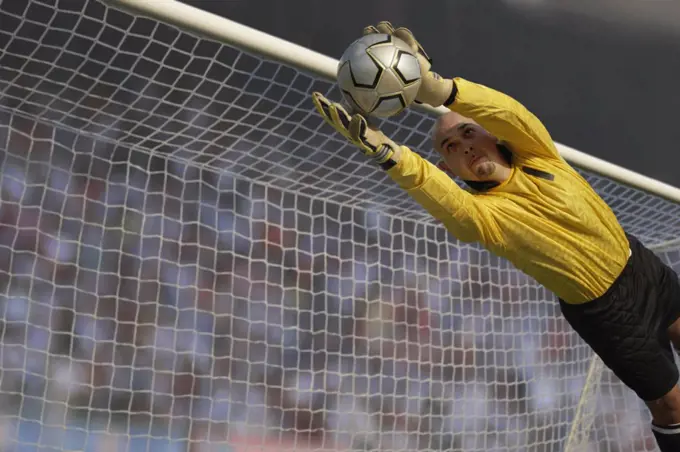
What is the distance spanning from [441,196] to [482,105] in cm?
35

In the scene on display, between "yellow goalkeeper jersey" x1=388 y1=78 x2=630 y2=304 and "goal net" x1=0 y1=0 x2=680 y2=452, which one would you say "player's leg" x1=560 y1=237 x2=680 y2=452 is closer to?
"yellow goalkeeper jersey" x1=388 y1=78 x2=630 y2=304

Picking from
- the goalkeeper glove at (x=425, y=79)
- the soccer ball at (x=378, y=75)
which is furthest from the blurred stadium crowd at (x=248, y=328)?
the soccer ball at (x=378, y=75)

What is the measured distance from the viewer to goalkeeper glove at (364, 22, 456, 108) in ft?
5.51

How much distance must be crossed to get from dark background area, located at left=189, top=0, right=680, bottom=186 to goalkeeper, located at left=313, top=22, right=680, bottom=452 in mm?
2952

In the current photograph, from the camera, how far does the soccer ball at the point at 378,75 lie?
1.56 m

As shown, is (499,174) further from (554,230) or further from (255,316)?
(255,316)

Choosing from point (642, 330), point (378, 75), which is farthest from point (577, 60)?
point (378, 75)

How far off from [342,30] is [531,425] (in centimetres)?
264

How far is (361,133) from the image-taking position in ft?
4.73

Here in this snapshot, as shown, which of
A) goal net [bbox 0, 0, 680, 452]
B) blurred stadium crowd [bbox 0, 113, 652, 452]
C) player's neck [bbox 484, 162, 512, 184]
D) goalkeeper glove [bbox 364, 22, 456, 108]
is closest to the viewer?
goalkeeper glove [bbox 364, 22, 456, 108]

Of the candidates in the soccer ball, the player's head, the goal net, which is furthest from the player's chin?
the goal net

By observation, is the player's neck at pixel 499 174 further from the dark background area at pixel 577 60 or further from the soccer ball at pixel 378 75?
the dark background area at pixel 577 60

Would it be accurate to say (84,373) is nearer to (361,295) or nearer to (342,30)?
(361,295)

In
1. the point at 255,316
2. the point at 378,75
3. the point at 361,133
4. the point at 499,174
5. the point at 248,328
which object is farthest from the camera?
the point at 255,316
